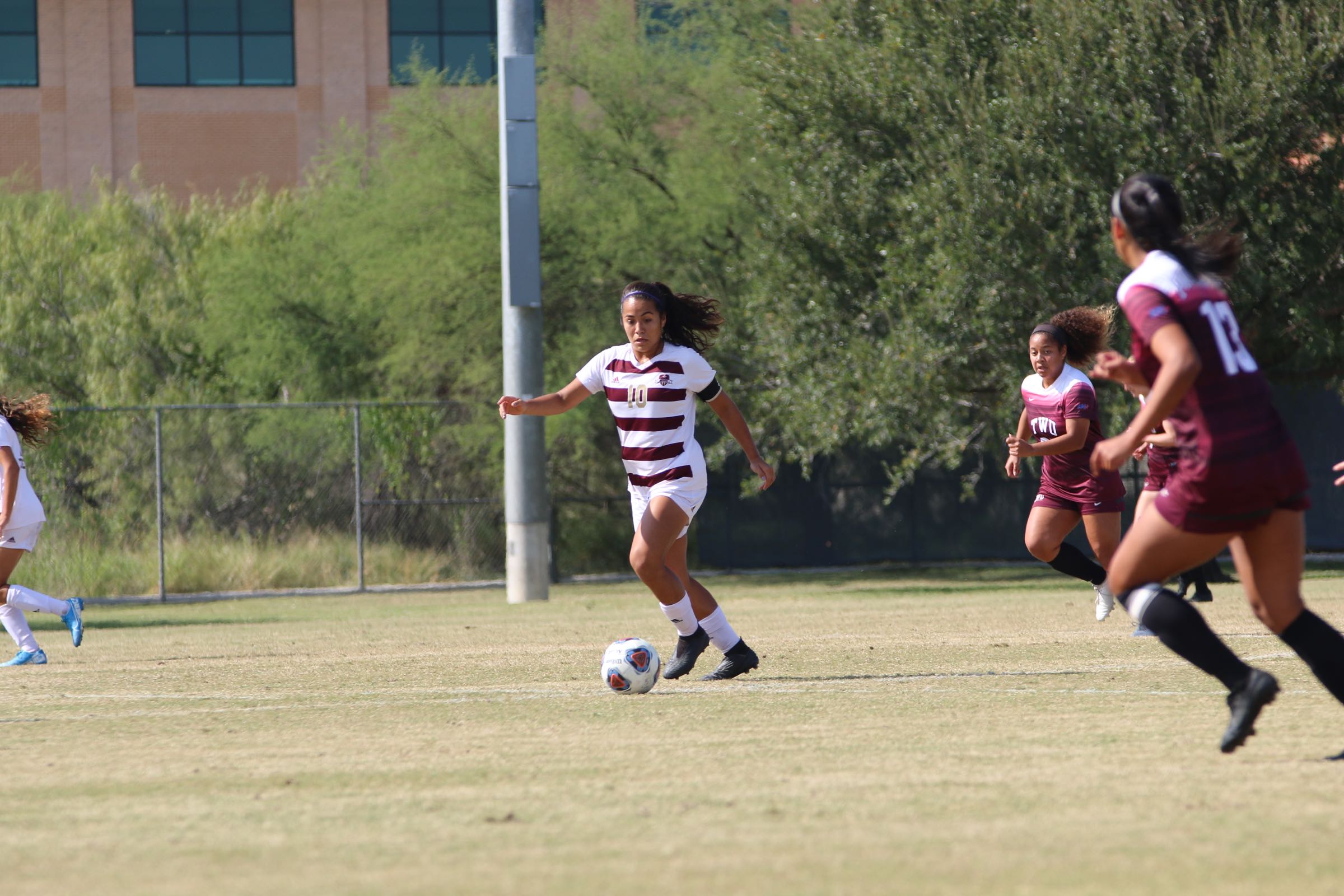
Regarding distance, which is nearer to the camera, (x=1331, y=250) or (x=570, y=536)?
(x=1331, y=250)

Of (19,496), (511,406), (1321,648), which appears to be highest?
(511,406)

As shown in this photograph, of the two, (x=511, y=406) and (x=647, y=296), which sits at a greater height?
(x=647, y=296)

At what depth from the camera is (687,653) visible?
8.91 metres

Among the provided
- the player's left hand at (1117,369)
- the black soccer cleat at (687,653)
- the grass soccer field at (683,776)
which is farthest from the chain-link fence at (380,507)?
the player's left hand at (1117,369)

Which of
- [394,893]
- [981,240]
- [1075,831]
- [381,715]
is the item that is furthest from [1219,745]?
[981,240]

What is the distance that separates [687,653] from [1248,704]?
392cm

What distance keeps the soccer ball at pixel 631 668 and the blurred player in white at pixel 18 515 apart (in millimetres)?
4575

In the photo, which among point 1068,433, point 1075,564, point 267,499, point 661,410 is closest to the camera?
point 661,410

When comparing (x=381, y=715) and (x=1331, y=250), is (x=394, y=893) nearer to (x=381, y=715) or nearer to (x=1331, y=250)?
(x=381, y=715)

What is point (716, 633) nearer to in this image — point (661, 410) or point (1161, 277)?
point (661, 410)

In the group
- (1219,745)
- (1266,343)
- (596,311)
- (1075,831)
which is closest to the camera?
(1075,831)

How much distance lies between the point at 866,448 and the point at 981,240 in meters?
7.34

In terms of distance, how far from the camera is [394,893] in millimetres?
4016

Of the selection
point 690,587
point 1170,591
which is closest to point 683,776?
point 1170,591
